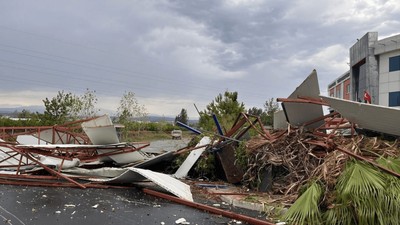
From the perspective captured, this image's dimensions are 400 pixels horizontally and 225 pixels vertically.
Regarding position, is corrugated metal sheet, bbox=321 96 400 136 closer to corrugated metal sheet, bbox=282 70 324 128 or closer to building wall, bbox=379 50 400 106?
corrugated metal sheet, bbox=282 70 324 128

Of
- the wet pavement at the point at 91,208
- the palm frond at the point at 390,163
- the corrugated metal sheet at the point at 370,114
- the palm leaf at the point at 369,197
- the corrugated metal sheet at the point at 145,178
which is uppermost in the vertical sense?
the corrugated metal sheet at the point at 370,114

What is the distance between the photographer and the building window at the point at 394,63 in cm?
2795

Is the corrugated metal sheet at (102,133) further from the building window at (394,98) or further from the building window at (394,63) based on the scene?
the building window at (394,98)

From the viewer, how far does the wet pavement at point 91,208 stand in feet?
14.1

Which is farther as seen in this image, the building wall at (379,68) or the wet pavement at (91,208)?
the building wall at (379,68)

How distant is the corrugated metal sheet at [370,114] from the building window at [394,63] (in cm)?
2633

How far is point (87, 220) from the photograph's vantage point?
4.26 meters

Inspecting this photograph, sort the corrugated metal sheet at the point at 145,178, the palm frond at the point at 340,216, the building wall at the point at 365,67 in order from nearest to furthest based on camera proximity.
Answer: the palm frond at the point at 340,216 < the corrugated metal sheet at the point at 145,178 < the building wall at the point at 365,67

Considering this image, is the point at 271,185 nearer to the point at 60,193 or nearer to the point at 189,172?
the point at 189,172

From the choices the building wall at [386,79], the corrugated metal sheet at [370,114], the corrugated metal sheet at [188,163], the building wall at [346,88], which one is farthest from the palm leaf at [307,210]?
the building wall at [346,88]

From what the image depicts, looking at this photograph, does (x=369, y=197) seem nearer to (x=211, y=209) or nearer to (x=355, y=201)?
(x=355, y=201)

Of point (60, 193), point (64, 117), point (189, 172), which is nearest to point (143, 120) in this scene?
point (64, 117)

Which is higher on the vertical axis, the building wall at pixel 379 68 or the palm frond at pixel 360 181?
the building wall at pixel 379 68

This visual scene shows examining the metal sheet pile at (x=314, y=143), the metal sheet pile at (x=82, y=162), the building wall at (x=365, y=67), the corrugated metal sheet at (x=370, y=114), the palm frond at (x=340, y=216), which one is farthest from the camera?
the building wall at (x=365, y=67)
